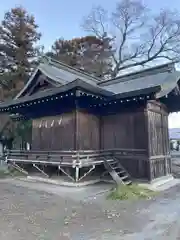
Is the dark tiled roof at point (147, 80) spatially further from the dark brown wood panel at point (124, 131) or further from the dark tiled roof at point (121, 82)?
the dark brown wood panel at point (124, 131)

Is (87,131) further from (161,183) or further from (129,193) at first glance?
(161,183)

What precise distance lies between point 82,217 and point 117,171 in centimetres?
424

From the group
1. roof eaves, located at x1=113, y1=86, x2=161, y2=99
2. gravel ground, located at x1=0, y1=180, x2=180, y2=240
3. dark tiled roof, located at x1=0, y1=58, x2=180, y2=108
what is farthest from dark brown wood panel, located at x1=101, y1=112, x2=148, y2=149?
gravel ground, located at x1=0, y1=180, x2=180, y2=240

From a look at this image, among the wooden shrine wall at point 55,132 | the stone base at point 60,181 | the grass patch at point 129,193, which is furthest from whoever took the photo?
the wooden shrine wall at point 55,132

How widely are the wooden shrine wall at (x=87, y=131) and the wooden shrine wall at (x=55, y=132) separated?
0.27m

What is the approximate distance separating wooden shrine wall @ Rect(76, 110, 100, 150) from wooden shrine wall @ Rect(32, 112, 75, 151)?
0.88 feet

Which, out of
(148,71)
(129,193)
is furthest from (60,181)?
(148,71)

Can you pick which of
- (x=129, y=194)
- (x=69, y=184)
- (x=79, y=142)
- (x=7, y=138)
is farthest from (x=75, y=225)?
(x=7, y=138)

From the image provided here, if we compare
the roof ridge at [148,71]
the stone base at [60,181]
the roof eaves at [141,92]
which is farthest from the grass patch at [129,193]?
the roof ridge at [148,71]

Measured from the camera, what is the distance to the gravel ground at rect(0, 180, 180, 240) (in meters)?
4.12

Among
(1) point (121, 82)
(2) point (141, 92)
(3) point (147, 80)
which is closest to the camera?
(2) point (141, 92)

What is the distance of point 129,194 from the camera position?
6.98 meters

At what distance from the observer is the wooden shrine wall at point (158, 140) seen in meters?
9.01

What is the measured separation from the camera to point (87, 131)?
32.3ft
